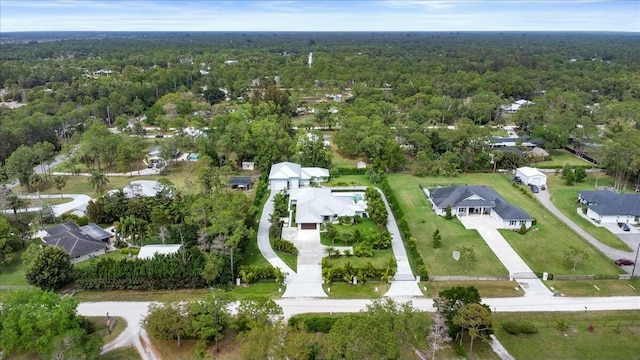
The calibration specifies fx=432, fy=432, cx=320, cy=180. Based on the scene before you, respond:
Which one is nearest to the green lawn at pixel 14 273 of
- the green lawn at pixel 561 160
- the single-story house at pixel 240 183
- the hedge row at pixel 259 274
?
the hedge row at pixel 259 274

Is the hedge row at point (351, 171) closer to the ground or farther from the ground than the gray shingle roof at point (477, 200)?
closer to the ground

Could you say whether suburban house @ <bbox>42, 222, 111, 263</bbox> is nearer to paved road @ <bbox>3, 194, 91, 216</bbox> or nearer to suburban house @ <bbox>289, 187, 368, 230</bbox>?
paved road @ <bbox>3, 194, 91, 216</bbox>

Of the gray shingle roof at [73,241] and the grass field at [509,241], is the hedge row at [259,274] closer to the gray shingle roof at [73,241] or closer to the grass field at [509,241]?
the grass field at [509,241]

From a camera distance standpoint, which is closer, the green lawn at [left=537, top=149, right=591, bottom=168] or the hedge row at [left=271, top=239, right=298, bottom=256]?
the hedge row at [left=271, top=239, right=298, bottom=256]

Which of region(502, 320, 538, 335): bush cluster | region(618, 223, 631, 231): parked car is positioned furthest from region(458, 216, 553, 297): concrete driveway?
region(618, 223, 631, 231): parked car

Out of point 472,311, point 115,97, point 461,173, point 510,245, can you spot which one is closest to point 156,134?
point 115,97

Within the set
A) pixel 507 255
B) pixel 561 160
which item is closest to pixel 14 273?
pixel 507 255

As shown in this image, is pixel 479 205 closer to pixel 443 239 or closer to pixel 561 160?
pixel 443 239
